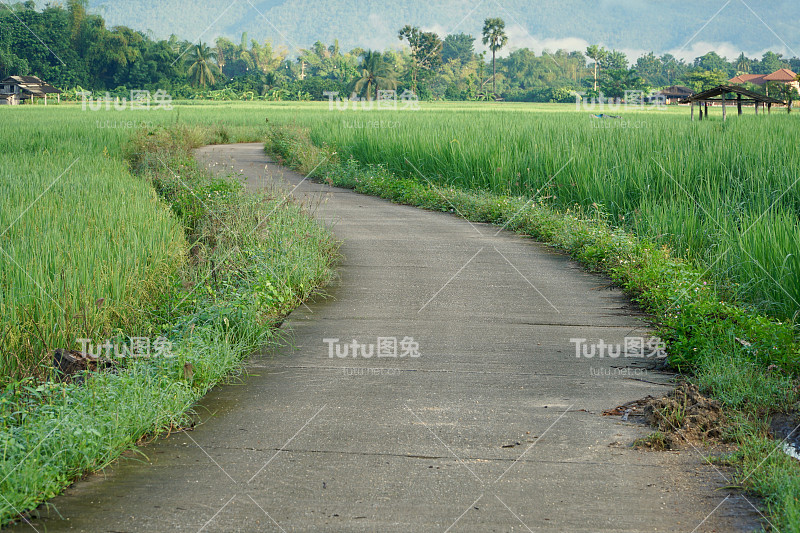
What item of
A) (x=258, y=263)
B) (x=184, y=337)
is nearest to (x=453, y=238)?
(x=258, y=263)

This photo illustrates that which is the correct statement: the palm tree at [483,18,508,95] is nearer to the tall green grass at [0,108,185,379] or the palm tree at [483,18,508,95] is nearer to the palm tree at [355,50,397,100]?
the palm tree at [355,50,397,100]

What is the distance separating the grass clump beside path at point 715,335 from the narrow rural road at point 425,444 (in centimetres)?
21

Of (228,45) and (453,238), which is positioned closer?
(453,238)

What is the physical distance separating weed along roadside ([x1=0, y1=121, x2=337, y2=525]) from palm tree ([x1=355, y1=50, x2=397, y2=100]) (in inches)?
2568

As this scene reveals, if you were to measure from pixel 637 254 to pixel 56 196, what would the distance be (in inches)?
290

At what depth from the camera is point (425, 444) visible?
4016 mm

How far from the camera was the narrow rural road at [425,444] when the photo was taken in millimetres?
3293

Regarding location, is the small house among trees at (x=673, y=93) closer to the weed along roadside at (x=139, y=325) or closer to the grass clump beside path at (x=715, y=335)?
the grass clump beside path at (x=715, y=335)

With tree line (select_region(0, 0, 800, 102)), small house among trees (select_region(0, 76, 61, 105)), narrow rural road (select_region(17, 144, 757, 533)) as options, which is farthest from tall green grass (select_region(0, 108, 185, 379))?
small house among trees (select_region(0, 76, 61, 105))

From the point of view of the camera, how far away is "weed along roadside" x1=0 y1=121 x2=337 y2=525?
371cm

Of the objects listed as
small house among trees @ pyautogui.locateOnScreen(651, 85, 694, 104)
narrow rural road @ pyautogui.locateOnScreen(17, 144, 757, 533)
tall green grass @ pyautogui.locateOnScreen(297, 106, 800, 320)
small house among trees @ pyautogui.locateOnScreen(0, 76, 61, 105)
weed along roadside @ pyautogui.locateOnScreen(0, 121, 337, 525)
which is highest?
small house among trees @ pyautogui.locateOnScreen(651, 85, 694, 104)

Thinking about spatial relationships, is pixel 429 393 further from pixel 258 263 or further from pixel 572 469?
pixel 258 263

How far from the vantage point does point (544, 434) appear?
13.7 feet

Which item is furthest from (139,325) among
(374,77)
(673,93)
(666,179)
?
(673,93)
